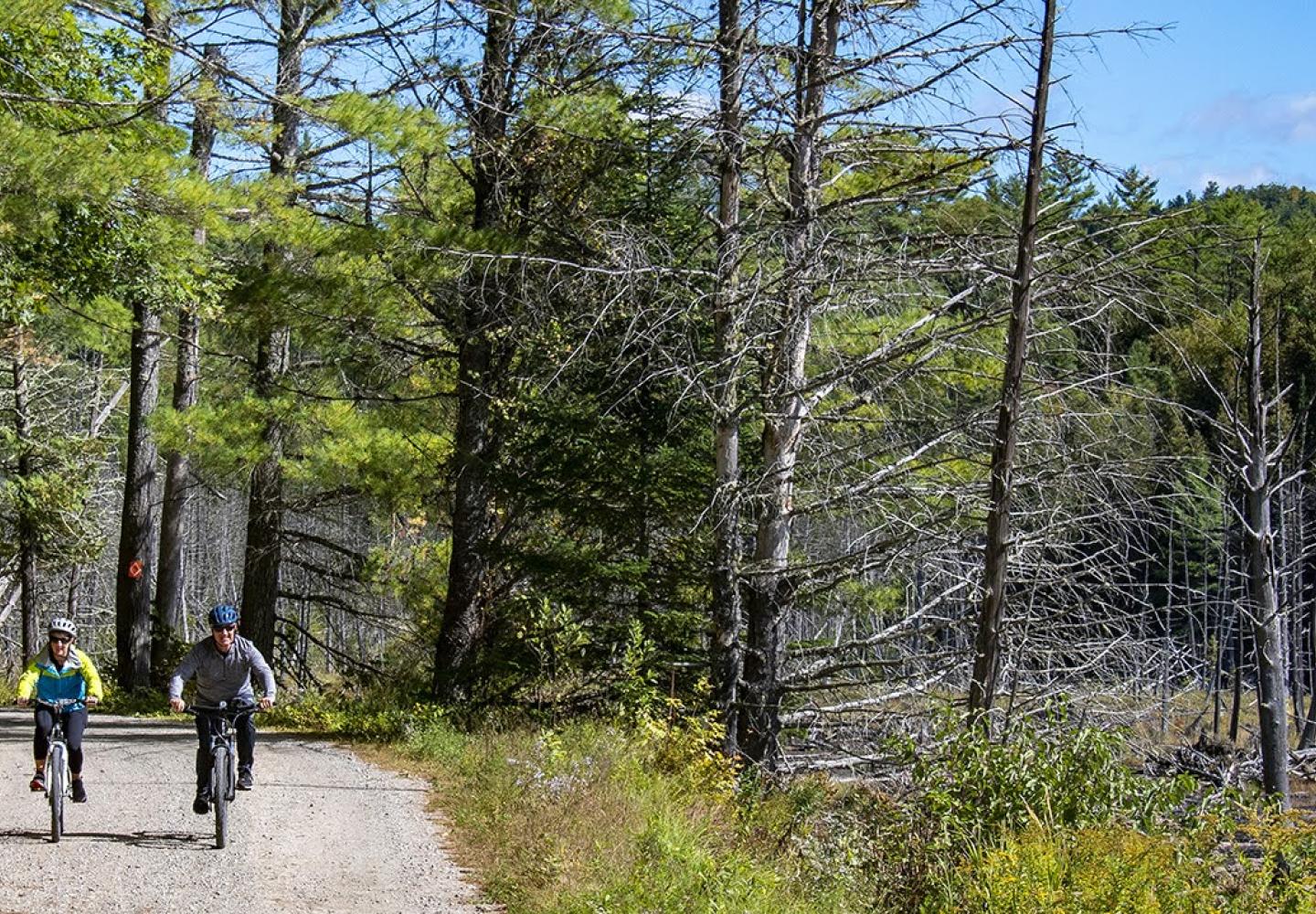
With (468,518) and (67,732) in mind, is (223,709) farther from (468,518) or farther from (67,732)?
(468,518)

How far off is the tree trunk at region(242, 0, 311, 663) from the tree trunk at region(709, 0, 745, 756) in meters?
7.54

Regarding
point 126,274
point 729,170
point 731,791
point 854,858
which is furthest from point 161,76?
point 854,858

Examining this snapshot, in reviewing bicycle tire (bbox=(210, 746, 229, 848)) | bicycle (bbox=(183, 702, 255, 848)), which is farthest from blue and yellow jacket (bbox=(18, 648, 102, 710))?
bicycle tire (bbox=(210, 746, 229, 848))

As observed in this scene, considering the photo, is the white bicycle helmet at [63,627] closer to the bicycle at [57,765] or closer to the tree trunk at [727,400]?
the bicycle at [57,765]

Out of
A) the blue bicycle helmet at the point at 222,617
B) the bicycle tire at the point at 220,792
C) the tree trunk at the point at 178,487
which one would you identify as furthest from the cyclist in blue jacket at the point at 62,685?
the tree trunk at the point at 178,487

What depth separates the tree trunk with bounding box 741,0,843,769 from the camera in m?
10.8

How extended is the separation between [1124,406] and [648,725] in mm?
4696

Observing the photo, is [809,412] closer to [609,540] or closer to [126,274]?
[609,540]

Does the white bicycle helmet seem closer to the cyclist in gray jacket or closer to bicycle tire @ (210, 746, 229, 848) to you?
the cyclist in gray jacket

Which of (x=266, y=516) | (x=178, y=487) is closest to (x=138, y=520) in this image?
(x=178, y=487)

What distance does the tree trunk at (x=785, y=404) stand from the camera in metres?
10.8

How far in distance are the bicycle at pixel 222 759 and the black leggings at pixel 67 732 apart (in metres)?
0.86

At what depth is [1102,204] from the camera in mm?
10094

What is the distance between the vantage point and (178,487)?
2256 centimetres
